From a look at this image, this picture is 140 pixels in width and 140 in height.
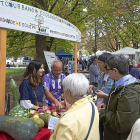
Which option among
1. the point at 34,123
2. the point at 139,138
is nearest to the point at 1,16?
the point at 34,123

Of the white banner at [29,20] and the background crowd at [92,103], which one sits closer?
the background crowd at [92,103]

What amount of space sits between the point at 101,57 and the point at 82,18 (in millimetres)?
6598

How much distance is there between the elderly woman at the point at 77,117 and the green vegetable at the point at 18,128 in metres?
0.47

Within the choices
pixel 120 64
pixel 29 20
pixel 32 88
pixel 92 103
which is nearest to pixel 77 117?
pixel 92 103

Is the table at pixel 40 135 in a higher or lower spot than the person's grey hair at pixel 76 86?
lower

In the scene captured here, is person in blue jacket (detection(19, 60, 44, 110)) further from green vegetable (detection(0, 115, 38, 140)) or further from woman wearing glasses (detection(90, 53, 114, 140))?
woman wearing glasses (detection(90, 53, 114, 140))

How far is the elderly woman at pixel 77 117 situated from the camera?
1184mm

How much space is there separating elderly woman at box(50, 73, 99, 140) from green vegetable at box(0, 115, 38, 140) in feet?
1.55

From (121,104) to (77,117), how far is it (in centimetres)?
67

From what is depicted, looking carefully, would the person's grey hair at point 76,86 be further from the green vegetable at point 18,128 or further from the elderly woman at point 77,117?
the green vegetable at point 18,128

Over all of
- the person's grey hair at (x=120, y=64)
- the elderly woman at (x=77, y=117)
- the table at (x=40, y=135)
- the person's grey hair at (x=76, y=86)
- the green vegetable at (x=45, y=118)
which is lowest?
the table at (x=40, y=135)

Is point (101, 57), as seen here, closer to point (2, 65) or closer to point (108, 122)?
point (108, 122)

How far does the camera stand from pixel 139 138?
112cm

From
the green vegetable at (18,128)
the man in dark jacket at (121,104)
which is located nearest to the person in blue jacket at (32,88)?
the green vegetable at (18,128)
